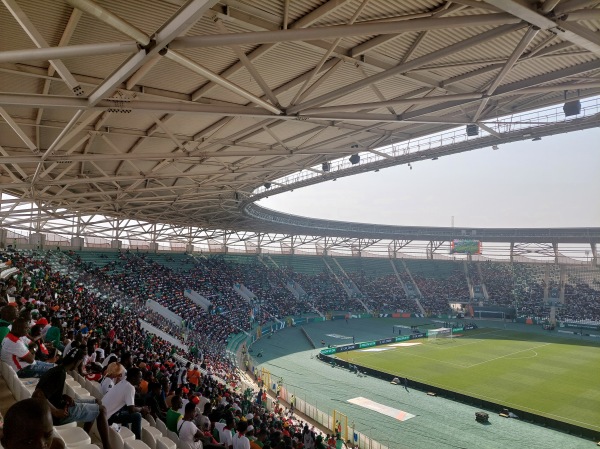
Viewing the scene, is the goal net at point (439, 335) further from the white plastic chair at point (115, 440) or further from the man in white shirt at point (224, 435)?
the white plastic chair at point (115, 440)

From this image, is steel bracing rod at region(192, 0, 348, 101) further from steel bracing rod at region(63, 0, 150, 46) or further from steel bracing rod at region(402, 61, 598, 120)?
steel bracing rod at region(402, 61, 598, 120)

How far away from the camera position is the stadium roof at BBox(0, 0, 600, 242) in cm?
700

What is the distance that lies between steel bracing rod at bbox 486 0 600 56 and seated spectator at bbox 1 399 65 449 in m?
6.80

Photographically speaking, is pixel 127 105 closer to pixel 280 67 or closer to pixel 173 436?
pixel 280 67

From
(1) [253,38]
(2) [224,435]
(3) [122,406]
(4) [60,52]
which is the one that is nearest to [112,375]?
(3) [122,406]

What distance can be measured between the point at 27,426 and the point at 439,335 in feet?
157

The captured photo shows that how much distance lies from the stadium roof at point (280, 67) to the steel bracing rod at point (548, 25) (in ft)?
0.09

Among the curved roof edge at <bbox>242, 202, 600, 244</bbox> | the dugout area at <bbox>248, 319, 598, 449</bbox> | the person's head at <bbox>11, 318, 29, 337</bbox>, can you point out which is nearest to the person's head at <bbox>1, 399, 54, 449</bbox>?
the person's head at <bbox>11, 318, 29, 337</bbox>

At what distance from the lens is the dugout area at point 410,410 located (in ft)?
66.0

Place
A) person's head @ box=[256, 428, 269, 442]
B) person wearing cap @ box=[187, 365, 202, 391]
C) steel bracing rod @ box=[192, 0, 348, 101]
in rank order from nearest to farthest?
steel bracing rod @ box=[192, 0, 348, 101]
person's head @ box=[256, 428, 269, 442]
person wearing cap @ box=[187, 365, 202, 391]

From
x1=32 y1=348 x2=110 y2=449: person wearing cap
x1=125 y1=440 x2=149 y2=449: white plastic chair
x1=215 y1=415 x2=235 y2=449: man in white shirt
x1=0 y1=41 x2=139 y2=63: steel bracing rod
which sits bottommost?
x1=215 y1=415 x2=235 y2=449: man in white shirt

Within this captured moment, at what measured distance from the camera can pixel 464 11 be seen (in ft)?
30.6

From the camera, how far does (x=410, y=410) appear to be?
23828mm

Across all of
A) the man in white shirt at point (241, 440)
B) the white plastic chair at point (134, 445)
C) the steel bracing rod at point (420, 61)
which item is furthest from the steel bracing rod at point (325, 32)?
the man in white shirt at point (241, 440)
